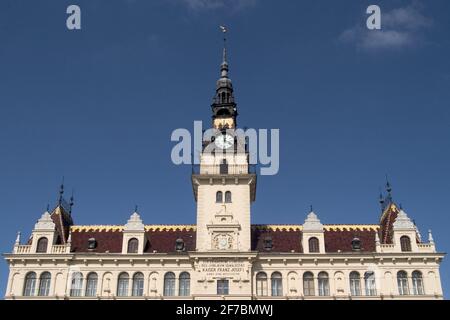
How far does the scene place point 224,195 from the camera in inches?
2357

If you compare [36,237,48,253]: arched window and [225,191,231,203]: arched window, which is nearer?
[36,237,48,253]: arched window

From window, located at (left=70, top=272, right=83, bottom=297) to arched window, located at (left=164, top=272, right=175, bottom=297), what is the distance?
A: 8.59 meters

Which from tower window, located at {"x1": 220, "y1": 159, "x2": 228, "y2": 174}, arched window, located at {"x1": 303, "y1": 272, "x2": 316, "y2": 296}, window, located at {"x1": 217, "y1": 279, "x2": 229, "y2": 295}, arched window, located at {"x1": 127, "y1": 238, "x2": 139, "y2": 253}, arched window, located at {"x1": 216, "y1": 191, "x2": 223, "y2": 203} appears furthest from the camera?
tower window, located at {"x1": 220, "y1": 159, "x2": 228, "y2": 174}

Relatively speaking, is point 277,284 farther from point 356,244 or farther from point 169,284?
point 169,284

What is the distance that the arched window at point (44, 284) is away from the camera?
55.1 metres

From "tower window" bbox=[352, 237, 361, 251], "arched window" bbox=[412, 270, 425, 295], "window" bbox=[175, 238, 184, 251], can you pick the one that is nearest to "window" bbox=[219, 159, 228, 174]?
"window" bbox=[175, 238, 184, 251]

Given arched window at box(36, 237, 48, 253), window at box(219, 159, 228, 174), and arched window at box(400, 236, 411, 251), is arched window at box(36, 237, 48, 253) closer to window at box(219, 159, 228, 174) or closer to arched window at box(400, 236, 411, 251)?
window at box(219, 159, 228, 174)

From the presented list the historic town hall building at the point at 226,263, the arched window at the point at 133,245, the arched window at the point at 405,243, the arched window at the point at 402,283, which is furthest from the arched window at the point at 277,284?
the arched window at the point at 133,245

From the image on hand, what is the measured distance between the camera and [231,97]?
69812mm

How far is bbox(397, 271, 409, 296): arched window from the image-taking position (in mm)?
54519

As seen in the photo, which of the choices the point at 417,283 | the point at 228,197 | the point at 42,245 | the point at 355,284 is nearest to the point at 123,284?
the point at 42,245
